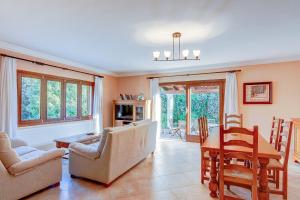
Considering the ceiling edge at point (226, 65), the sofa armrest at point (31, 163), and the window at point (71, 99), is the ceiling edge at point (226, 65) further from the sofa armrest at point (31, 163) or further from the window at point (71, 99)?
the sofa armrest at point (31, 163)

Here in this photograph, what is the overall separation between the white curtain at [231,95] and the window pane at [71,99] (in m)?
4.54

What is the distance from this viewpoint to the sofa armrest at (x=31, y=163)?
7.32 feet

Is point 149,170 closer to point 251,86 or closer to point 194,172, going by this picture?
point 194,172

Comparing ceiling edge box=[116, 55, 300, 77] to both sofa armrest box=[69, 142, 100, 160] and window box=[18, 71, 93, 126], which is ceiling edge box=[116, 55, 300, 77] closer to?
window box=[18, 71, 93, 126]

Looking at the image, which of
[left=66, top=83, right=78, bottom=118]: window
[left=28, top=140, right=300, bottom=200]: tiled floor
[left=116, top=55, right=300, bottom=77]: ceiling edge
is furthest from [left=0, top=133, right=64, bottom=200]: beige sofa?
[left=116, top=55, right=300, bottom=77]: ceiling edge

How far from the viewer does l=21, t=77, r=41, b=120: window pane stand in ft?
14.0

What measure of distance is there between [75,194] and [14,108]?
2.57 m

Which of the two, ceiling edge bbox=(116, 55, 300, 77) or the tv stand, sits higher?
ceiling edge bbox=(116, 55, 300, 77)

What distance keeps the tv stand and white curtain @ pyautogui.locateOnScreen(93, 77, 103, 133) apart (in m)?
0.60

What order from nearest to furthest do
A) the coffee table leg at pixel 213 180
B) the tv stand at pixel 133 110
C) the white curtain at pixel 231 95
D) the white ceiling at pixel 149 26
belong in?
the white ceiling at pixel 149 26 → the coffee table leg at pixel 213 180 → the white curtain at pixel 231 95 → the tv stand at pixel 133 110

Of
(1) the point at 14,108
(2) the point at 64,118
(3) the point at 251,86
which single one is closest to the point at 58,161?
(1) the point at 14,108

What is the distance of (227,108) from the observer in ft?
17.6

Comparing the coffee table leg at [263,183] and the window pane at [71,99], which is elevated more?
the window pane at [71,99]

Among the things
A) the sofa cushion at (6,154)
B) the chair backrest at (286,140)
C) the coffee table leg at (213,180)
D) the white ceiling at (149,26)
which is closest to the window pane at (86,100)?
the white ceiling at (149,26)
